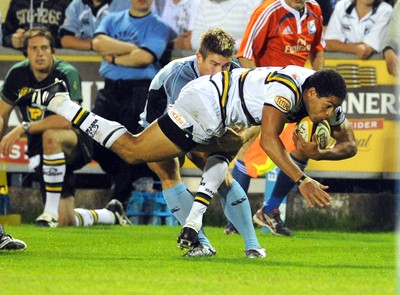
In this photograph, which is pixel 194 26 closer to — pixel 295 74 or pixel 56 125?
pixel 56 125

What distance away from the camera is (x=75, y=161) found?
14039mm

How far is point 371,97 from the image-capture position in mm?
14094

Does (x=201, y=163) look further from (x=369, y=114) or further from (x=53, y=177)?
(x=369, y=114)

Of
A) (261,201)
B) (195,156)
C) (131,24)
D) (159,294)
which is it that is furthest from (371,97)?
(159,294)

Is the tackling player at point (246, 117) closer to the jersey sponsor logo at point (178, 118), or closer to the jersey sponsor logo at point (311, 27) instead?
the jersey sponsor logo at point (178, 118)

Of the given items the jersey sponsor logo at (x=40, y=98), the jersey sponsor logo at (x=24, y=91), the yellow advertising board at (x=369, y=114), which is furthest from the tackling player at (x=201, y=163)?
the yellow advertising board at (x=369, y=114)

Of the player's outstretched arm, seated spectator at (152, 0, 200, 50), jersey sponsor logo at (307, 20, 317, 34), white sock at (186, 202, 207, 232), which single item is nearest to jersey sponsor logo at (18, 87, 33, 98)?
seated spectator at (152, 0, 200, 50)

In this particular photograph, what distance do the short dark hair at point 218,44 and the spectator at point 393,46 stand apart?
178 inches

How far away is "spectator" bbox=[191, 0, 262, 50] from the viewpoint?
14055mm

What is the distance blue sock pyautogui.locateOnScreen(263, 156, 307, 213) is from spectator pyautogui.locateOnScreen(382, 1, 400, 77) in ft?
6.59

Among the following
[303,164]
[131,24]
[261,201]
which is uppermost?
[131,24]

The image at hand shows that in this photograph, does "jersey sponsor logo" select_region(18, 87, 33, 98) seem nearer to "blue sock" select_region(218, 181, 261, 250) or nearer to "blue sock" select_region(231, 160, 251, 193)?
"blue sock" select_region(231, 160, 251, 193)

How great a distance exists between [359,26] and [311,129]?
199 inches

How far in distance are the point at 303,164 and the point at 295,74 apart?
3.62 meters
